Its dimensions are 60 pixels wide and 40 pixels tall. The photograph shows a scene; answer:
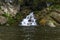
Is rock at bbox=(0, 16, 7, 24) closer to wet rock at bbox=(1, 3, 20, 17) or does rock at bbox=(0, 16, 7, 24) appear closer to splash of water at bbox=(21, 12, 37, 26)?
wet rock at bbox=(1, 3, 20, 17)

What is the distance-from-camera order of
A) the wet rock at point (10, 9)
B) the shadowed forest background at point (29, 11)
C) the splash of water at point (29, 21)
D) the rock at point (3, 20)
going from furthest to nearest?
the wet rock at point (10, 9)
the splash of water at point (29, 21)
the rock at point (3, 20)
the shadowed forest background at point (29, 11)

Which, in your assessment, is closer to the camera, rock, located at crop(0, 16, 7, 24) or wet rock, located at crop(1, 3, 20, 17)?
rock, located at crop(0, 16, 7, 24)

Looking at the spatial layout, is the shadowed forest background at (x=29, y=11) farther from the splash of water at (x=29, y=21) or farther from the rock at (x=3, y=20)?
the splash of water at (x=29, y=21)

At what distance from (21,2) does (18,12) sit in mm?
2748

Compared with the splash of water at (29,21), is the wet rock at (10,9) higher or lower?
higher

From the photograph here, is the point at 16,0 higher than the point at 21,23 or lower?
higher

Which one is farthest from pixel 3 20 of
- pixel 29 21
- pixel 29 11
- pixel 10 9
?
pixel 29 11

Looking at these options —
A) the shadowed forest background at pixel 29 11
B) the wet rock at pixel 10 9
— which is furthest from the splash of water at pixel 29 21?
the wet rock at pixel 10 9

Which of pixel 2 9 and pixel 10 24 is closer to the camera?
pixel 10 24

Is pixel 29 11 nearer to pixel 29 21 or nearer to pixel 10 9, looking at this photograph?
pixel 29 21

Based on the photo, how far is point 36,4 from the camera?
56469 millimetres

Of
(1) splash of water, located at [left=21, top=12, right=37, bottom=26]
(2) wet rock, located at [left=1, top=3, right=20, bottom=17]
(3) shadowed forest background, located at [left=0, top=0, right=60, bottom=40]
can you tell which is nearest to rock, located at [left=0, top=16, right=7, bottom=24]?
(3) shadowed forest background, located at [left=0, top=0, right=60, bottom=40]

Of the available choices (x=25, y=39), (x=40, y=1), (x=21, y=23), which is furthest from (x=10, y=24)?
(x=25, y=39)

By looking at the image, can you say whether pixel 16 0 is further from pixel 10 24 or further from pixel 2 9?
pixel 10 24
